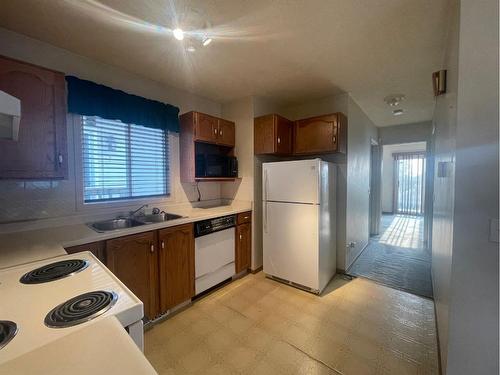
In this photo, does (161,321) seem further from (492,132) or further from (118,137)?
(492,132)

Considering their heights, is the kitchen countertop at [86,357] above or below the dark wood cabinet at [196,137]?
below

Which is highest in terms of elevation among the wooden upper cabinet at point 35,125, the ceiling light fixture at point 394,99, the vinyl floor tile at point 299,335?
the ceiling light fixture at point 394,99

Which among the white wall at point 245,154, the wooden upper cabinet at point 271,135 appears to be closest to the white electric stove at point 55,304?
the white wall at point 245,154

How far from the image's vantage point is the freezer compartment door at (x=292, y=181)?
246 centimetres

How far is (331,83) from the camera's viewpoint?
2.68 metres

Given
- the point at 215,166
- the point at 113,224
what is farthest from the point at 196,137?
the point at 113,224

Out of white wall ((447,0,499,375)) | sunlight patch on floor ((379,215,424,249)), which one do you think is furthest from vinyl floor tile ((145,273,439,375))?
sunlight patch on floor ((379,215,424,249))

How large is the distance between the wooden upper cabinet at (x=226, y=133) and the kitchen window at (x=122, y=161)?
2.29 ft

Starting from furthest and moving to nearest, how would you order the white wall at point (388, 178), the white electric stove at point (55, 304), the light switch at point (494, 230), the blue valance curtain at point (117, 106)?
the white wall at point (388, 178)
the blue valance curtain at point (117, 106)
the light switch at point (494, 230)
the white electric stove at point (55, 304)

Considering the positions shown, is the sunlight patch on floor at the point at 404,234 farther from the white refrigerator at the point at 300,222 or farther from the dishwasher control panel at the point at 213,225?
the dishwasher control panel at the point at 213,225

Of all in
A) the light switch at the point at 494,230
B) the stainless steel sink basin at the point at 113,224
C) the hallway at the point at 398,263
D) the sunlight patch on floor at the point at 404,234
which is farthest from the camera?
the sunlight patch on floor at the point at 404,234

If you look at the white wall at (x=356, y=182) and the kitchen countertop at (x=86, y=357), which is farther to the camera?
the white wall at (x=356, y=182)

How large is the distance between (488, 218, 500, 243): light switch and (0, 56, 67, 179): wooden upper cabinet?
106 inches

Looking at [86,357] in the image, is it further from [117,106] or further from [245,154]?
[245,154]
